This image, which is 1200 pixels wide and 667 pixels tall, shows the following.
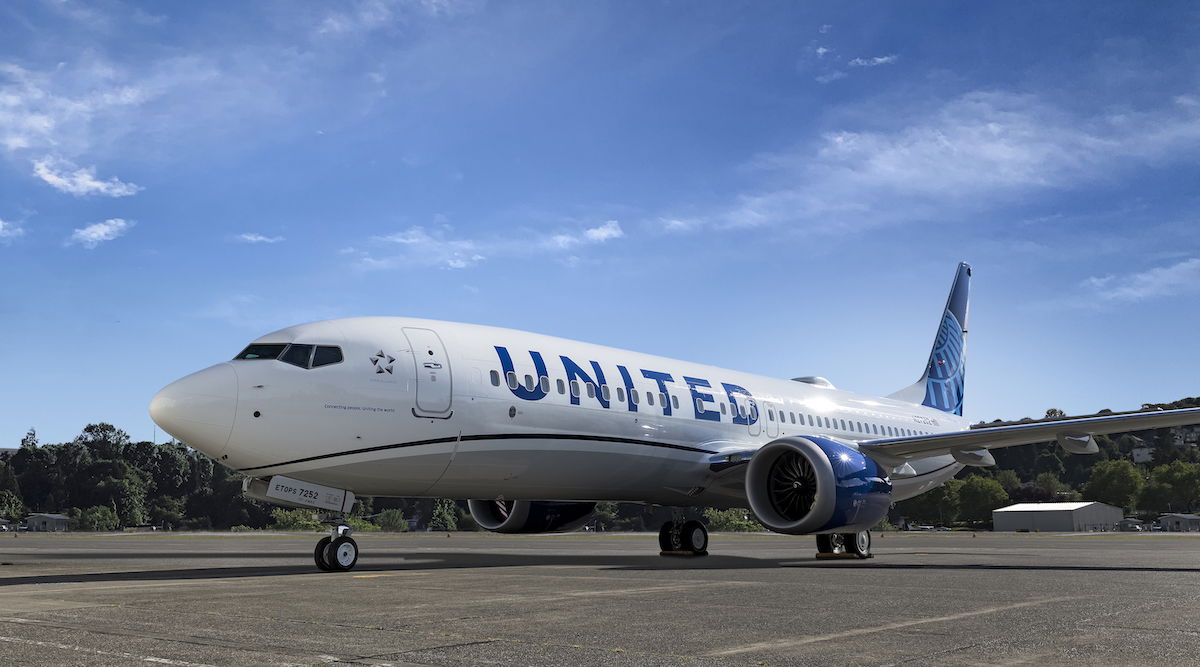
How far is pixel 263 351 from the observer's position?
1432 centimetres

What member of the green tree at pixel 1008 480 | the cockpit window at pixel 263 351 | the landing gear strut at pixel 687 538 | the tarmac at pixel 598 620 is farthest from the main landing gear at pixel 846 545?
the green tree at pixel 1008 480

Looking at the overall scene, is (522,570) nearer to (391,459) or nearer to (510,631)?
(391,459)

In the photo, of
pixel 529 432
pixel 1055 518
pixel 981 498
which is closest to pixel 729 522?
pixel 1055 518

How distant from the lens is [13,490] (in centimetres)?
11662

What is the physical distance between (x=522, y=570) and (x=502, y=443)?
206 centimetres

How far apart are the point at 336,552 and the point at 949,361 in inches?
930

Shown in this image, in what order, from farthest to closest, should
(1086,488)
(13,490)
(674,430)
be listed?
(1086,488) → (13,490) → (674,430)

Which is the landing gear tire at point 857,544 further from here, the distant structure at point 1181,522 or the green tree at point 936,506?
the green tree at point 936,506

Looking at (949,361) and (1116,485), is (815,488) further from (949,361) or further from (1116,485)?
Answer: (1116,485)

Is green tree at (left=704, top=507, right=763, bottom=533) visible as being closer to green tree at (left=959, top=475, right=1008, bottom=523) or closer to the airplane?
green tree at (left=959, top=475, right=1008, bottom=523)

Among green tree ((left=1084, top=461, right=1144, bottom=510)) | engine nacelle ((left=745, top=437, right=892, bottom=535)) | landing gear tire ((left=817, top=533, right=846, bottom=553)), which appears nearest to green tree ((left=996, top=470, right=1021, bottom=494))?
green tree ((left=1084, top=461, right=1144, bottom=510))

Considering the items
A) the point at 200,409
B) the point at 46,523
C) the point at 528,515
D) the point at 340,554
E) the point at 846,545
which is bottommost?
the point at 46,523

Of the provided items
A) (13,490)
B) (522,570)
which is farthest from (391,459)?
(13,490)

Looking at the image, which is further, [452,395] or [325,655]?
[452,395]
